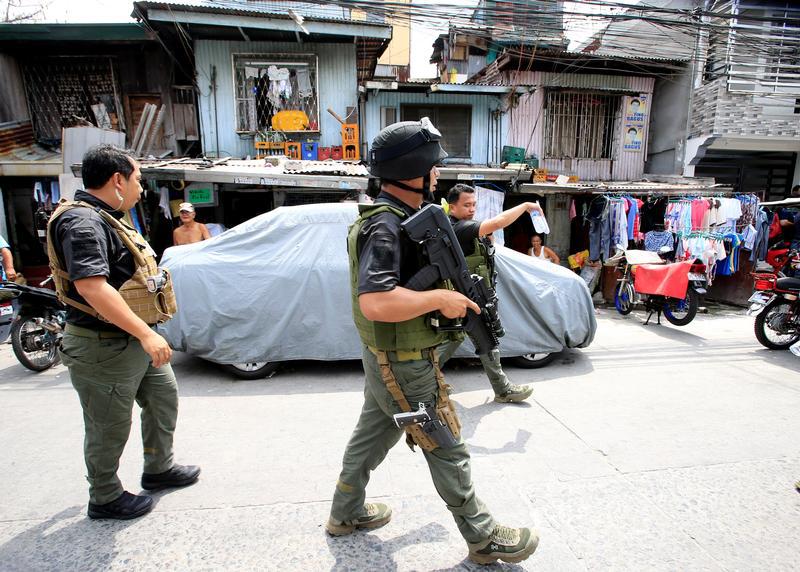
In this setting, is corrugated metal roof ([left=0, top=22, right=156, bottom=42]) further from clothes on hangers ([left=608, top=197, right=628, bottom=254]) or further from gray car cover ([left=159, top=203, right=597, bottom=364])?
clothes on hangers ([left=608, top=197, right=628, bottom=254])

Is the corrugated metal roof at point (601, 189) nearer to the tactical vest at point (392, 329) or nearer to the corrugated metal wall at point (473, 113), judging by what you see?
the corrugated metal wall at point (473, 113)

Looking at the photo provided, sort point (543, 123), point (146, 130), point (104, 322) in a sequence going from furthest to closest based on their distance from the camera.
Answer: point (543, 123)
point (146, 130)
point (104, 322)

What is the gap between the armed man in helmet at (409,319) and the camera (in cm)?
165

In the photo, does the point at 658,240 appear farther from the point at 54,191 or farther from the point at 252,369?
the point at 54,191

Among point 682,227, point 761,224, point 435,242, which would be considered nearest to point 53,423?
point 435,242

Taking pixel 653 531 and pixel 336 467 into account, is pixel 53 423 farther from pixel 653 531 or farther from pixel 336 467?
pixel 653 531

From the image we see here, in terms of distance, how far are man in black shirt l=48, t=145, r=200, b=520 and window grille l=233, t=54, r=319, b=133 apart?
8.00 m

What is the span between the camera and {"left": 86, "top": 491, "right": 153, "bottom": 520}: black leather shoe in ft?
7.47

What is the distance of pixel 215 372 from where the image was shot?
4.55 meters

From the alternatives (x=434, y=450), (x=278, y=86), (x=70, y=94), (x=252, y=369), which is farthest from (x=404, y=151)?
(x=70, y=94)

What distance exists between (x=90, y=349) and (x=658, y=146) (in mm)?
13411

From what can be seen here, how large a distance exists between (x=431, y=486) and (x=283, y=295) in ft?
7.65

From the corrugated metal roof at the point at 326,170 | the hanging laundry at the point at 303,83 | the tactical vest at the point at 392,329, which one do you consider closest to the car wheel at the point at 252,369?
the tactical vest at the point at 392,329

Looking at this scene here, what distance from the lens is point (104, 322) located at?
2.11 meters
